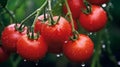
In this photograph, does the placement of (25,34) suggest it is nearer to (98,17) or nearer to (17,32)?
(17,32)

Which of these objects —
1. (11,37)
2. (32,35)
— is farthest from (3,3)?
(32,35)

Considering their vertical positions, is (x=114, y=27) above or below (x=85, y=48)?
below

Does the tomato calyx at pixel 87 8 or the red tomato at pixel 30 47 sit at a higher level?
the tomato calyx at pixel 87 8

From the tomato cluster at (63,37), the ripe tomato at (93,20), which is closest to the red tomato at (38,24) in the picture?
the tomato cluster at (63,37)

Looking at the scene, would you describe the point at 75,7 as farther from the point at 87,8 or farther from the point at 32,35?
the point at 32,35

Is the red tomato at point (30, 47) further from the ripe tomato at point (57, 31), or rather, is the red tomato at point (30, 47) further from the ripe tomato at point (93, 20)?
the ripe tomato at point (93, 20)

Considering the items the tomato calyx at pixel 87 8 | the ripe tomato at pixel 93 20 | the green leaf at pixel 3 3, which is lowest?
the ripe tomato at pixel 93 20

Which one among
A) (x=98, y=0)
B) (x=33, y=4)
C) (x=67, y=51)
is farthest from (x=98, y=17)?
(x=33, y=4)

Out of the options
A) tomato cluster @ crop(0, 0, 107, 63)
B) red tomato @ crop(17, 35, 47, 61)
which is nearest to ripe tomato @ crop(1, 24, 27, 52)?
tomato cluster @ crop(0, 0, 107, 63)
